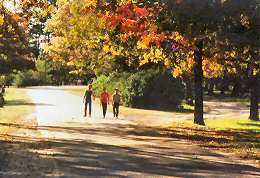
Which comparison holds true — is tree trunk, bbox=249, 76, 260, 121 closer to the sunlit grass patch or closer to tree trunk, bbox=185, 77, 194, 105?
the sunlit grass patch

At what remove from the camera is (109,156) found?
47.9 feet

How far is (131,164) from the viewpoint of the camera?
13.3 metres

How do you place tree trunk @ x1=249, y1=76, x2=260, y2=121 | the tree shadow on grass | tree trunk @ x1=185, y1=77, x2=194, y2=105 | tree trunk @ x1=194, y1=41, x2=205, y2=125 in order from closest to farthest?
the tree shadow on grass < tree trunk @ x1=194, y1=41, x2=205, y2=125 < tree trunk @ x1=249, y1=76, x2=260, y2=121 < tree trunk @ x1=185, y1=77, x2=194, y2=105

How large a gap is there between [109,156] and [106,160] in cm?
69

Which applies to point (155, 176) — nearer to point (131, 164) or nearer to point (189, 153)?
point (131, 164)

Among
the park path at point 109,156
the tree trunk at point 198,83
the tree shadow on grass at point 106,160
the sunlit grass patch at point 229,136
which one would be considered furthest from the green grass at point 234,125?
the tree shadow on grass at point 106,160

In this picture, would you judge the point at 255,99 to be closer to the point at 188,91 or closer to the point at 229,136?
the point at 229,136

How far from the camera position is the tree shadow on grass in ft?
39.8

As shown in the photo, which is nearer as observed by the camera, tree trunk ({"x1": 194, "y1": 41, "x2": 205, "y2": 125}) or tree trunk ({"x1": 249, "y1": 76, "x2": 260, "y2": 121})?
tree trunk ({"x1": 194, "y1": 41, "x2": 205, "y2": 125})

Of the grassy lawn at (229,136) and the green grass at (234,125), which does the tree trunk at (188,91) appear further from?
the grassy lawn at (229,136)

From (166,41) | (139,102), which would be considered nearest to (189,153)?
(166,41)

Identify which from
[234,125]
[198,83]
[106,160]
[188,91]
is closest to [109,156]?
[106,160]

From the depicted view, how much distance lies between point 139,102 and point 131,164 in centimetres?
2660

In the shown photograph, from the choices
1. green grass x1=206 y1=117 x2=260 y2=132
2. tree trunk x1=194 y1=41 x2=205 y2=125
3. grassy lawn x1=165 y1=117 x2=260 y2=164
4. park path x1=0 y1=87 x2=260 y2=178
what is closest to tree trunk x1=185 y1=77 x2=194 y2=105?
green grass x1=206 y1=117 x2=260 y2=132
